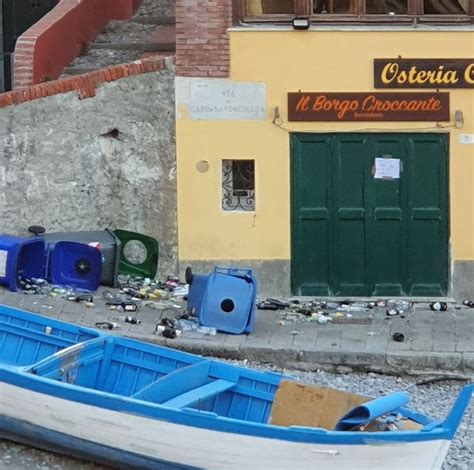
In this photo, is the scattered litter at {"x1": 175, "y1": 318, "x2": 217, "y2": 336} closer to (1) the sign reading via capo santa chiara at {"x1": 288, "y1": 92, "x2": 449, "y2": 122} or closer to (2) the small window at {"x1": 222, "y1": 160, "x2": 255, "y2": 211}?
(2) the small window at {"x1": 222, "y1": 160, "x2": 255, "y2": 211}

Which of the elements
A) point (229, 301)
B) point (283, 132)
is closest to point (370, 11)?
point (283, 132)

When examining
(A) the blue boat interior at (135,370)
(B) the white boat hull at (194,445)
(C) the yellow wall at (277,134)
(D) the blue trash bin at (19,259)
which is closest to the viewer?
(B) the white boat hull at (194,445)

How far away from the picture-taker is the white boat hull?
9.57 meters

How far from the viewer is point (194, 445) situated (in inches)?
391

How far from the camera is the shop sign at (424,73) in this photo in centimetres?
1551

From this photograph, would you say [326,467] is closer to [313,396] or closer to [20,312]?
[313,396]

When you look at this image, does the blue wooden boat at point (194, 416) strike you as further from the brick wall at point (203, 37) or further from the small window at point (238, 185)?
the brick wall at point (203, 37)

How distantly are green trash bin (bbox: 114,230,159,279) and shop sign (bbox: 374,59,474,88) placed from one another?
3399mm

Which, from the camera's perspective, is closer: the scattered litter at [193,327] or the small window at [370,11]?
the scattered litter at [193,327]

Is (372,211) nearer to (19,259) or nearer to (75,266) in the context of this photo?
(75,266)

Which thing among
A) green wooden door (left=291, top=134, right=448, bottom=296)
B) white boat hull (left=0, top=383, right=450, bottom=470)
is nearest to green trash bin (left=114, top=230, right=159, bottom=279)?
green wooden door (left=291, top=134, right=448, bottom=296)

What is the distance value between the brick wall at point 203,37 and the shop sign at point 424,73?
184 cm

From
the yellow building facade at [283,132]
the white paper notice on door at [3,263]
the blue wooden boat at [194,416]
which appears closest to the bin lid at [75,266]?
the white paper notice on door at [3,263]

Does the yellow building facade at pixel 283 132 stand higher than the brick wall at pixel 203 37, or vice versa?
the brick wall at pixel 203 37
